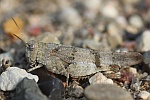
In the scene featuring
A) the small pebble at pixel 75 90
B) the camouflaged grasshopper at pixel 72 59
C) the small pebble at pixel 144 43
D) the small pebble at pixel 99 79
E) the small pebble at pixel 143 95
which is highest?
the small pebble at pixel 144 43

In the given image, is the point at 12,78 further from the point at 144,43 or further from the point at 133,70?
the point at 144,43

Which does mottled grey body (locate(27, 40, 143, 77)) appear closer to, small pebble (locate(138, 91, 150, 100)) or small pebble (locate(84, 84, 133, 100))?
small pebble (locate(138, 91, 150, 100))

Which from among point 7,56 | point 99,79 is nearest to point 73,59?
point 99,79

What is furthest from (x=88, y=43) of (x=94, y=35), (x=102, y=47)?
(x=94, y=35)

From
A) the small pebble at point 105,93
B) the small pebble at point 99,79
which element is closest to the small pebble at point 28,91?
the small pebble at point 105,93

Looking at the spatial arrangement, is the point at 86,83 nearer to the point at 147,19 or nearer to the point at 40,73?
the point at 40,73

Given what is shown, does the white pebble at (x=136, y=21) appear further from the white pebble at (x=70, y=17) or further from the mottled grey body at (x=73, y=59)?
the mottled grey body at (x=73, y=59)
